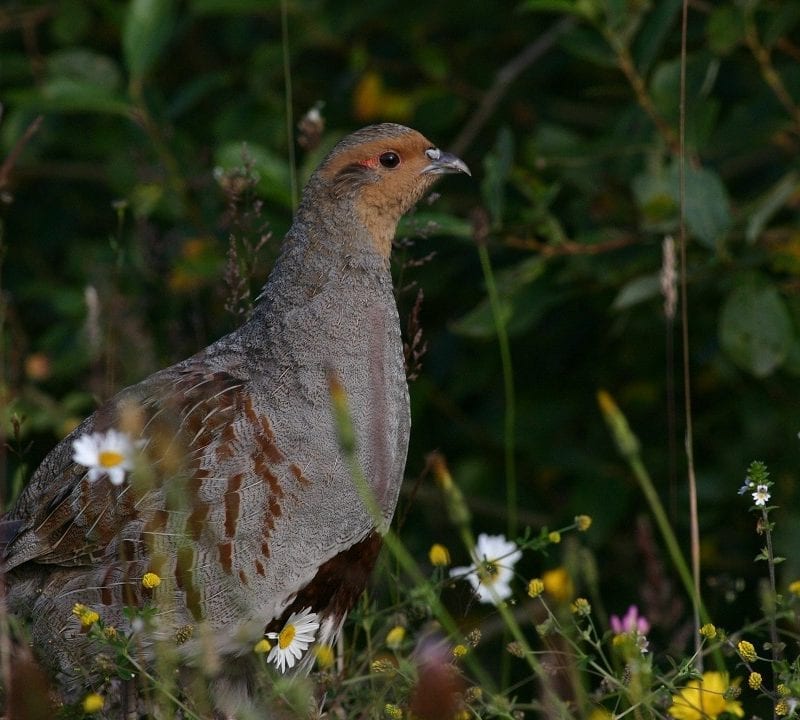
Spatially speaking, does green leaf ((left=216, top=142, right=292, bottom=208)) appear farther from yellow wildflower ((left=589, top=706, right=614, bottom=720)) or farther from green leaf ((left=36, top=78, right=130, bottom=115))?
yellow wildflower ((left=589, top=706, right=614, bottom=720))

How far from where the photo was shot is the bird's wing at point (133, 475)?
2969 millimetres

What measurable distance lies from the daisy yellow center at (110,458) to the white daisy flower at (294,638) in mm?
581

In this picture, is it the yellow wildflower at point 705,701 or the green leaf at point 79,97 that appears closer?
the yellow wildflower at point 705,701

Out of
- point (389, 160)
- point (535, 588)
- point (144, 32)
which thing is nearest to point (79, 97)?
point (144, 32)

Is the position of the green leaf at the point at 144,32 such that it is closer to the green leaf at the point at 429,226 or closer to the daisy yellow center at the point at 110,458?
the green leaf at the point at 429,226

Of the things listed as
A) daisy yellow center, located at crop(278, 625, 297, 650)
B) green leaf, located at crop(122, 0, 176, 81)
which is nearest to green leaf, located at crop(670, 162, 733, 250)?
daisy yellow center, located at crop(278, 625, 297, 650)

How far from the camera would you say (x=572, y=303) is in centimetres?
460

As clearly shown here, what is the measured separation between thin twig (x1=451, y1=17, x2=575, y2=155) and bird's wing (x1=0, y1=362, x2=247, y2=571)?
6.06ft

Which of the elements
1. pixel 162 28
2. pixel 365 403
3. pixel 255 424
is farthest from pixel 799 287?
pixel 162 28

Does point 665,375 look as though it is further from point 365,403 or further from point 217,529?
point 217,529

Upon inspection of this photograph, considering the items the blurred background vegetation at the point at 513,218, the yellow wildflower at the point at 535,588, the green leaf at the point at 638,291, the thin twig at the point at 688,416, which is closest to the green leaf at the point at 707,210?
the blurred background vegetation at the point at 513,218

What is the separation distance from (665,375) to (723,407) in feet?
0.73

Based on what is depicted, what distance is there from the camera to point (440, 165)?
347 centimetres

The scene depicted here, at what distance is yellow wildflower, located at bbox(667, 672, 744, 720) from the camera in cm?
226
